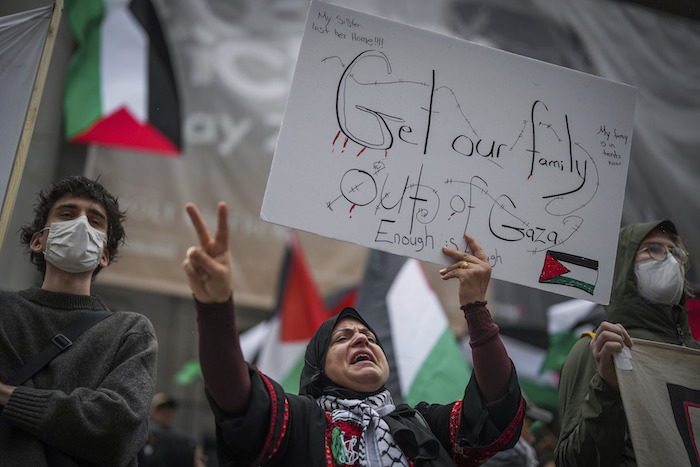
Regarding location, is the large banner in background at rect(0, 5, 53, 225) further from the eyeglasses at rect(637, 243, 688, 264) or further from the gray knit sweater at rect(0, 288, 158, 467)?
the eyeglasses at rect(637, 243, 688, 264)

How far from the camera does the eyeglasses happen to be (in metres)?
3.08

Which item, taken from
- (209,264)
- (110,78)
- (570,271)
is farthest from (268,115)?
(209,264)

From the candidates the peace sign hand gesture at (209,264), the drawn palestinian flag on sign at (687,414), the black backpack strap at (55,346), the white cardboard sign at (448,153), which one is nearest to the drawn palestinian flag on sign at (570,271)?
the white cardboard sign at (448,153)

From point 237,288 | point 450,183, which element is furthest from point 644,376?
point 237,288

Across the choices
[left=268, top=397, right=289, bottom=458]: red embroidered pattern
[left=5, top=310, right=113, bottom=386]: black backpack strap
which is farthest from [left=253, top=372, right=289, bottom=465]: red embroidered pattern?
[left=5, top=310, right=113, bottom=386]: black backpack strap

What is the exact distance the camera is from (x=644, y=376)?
8.51ft

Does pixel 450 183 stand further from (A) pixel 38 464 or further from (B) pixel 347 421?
(A) pixel 38 464

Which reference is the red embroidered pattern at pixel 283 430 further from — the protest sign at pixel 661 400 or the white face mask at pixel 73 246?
the protest sign at pixel 661 400

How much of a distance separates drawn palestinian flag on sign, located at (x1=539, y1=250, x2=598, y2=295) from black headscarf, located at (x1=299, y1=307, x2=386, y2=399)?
0.74 meters

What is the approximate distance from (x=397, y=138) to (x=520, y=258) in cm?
66

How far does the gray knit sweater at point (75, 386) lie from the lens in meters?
2.20

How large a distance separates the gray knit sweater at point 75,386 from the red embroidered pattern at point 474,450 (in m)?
1.04

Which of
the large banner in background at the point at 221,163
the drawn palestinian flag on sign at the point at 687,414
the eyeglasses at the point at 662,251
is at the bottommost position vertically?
the drawn palestinian flag on sign at the point at 687,414

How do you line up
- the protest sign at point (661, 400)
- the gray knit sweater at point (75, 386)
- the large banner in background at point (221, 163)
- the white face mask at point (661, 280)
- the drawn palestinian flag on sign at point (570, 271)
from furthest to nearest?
the large banner in background at point (221, 163), the white face mask at point (661, 280), the drawn palestinian flag on sign at point (570, 271), the protest sign at point (661, 400), the gray knit sweater at point (75, 386)
